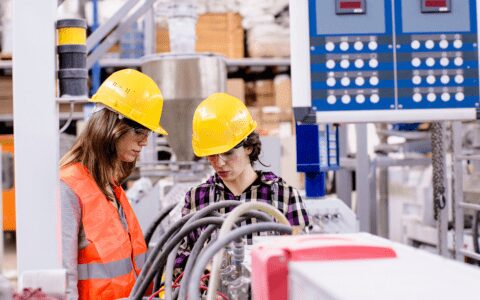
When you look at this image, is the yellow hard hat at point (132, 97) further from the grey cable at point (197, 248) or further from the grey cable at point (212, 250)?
the grey cable at point (212, 250)

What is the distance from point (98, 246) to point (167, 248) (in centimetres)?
81

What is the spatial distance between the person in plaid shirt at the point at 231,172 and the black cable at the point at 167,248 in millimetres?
963

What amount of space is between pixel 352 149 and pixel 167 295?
6.47m

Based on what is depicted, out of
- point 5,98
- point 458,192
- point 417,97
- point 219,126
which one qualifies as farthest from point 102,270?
point 5,98

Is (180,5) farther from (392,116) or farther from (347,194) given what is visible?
(392,116)

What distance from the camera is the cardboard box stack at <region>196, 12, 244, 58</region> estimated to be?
6.52m

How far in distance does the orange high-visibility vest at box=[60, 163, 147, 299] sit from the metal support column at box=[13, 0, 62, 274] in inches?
28.4

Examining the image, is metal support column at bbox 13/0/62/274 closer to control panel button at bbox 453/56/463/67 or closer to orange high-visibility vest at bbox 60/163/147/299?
orange high-visibility vest at bbox 60/163/147/299

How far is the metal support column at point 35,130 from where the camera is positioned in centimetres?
131

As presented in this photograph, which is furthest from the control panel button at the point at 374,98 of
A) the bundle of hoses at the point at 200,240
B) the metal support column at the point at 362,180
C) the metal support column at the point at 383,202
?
the metal support column at the point at 383,202

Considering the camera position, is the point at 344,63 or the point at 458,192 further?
the point at 458,192

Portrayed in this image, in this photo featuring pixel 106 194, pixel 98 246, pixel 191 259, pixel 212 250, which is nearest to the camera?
pixel 212 250

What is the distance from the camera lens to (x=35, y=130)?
1315 mm

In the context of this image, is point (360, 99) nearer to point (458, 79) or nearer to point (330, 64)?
point (330, 64)
